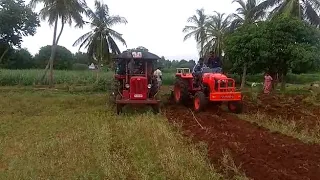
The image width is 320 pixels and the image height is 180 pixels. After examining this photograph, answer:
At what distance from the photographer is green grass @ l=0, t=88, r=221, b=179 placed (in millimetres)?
5620

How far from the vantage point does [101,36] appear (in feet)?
95.9

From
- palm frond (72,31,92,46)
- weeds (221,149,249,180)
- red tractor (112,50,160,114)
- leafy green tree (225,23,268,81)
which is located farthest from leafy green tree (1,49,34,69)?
weeds (221,149,249,180)

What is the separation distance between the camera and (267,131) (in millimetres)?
8828

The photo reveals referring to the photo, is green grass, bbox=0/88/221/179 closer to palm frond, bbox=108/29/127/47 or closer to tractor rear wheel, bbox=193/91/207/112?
tractor rear wheel, bbox=193/91/207/112

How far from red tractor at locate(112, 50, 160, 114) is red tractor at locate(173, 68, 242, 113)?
1.13 metres

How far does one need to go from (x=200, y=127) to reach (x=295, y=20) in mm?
13416

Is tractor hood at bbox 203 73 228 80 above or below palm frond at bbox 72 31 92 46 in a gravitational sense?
below

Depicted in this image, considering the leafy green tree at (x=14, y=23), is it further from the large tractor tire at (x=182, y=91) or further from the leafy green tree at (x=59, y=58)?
the large tractor tire at (x=182, y=91)

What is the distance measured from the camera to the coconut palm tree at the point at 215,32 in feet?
111

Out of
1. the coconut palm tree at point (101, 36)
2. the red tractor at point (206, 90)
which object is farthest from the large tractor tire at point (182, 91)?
the coconut palm tree at point (101, 36)

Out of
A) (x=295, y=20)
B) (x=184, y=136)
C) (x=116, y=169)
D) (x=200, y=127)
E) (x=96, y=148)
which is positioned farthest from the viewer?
(x=295, y=20)

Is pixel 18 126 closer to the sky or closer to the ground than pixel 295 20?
closer to the ground

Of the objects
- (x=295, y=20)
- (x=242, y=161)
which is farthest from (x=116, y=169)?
(x=295, y=20)

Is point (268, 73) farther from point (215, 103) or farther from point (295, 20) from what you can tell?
point (215, 103)
